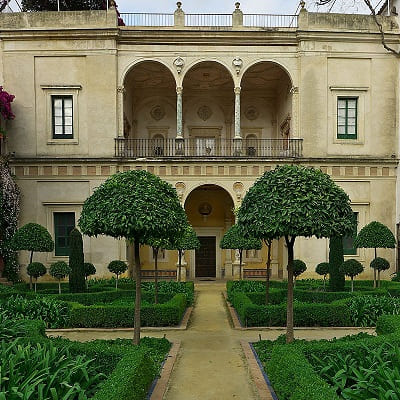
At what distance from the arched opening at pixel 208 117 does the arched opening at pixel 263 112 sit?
2.97 ft

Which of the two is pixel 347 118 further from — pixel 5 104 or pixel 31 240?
pixel 5 104

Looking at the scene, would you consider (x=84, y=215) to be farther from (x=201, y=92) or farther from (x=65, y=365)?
(x=201, y=92)

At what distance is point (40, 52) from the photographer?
20422mm

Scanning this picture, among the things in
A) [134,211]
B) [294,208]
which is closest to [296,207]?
[294,208]

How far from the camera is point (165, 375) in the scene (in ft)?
24.1

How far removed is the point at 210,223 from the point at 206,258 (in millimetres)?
1873

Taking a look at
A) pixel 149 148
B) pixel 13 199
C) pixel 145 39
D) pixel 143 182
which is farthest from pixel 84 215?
pixel 149 148

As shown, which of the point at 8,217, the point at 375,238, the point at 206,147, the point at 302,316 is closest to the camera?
the point at 302,316

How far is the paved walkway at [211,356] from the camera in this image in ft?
22.3

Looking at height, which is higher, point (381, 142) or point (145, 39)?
point (145, 39)

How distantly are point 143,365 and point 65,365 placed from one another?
1108 mm

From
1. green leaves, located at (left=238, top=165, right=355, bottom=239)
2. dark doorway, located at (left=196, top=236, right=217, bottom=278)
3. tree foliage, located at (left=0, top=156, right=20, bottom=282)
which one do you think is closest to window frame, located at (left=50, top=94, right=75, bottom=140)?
tree foliage, located at (left=0, top=156, right=20, bottom=282)

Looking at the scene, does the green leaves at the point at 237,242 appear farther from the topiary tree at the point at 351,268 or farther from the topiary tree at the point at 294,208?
the topiary tree at the point at 294,208

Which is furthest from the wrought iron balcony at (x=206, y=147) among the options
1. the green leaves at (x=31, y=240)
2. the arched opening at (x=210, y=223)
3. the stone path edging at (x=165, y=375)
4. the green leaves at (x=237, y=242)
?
the stone path edging at (x=165, y=375)
